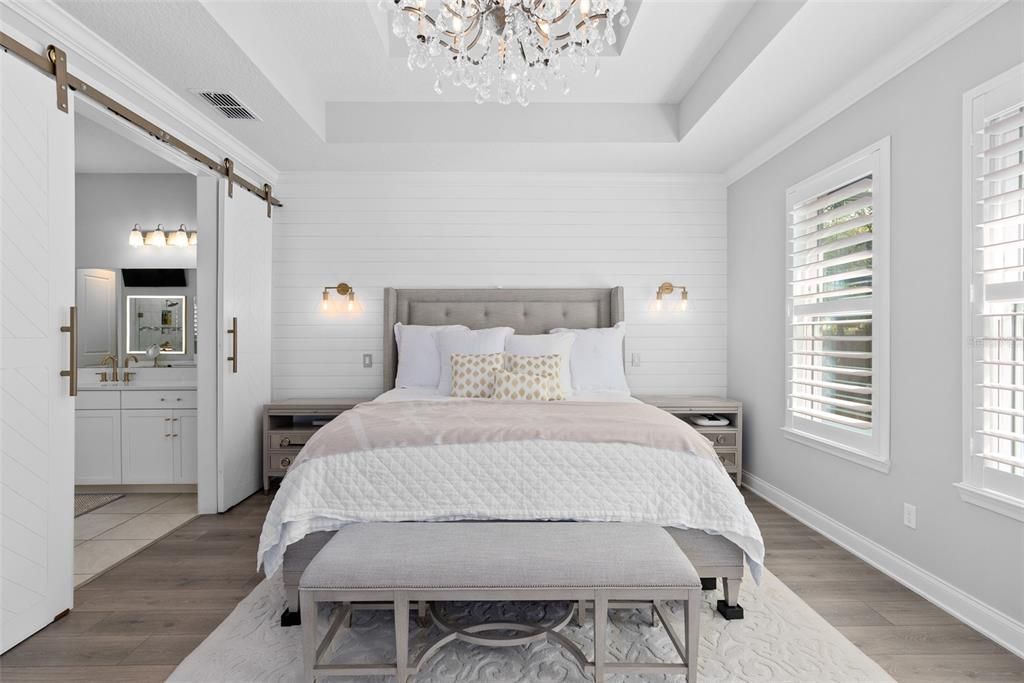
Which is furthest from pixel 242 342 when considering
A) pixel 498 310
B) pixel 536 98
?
pixel 536 98

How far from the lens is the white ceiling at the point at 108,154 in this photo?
12.6 ft

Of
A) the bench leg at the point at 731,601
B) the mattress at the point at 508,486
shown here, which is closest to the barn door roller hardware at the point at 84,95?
the mattress at the point at 508,486

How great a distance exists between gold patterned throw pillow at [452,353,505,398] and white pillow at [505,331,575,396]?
0.83ft

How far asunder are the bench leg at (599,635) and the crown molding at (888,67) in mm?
2704

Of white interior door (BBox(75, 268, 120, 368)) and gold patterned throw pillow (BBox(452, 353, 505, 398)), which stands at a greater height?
white interior door (BBox(75, 268, 120, 368))

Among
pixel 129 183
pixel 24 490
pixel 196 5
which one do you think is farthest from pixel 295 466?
pixel 129 183

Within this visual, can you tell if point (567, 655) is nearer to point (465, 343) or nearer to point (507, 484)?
point (507, 484)

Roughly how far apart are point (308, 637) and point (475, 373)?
85.9 inches

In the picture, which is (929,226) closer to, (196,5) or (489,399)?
(489,399)

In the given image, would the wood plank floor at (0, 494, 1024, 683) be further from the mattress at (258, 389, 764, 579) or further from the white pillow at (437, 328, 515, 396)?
the white pillow at (437, 328, 515, 396)

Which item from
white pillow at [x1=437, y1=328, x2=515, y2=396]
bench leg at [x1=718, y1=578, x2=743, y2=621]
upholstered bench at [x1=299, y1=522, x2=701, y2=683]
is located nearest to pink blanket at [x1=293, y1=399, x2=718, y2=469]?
bench leg at [x1=718, y1=578, x2=743, y2=621]

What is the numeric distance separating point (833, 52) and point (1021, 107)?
2.87 ft

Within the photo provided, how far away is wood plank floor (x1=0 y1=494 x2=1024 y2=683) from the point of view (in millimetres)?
1967

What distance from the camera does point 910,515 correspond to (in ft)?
8.60
